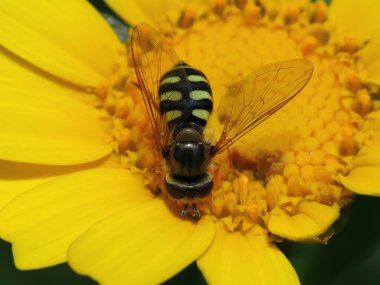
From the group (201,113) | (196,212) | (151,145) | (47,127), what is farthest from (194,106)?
(47,127)

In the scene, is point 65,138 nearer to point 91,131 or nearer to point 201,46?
point 91,131

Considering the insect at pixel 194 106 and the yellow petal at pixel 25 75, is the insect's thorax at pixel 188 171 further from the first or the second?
the yellow petal at pixel 25 75

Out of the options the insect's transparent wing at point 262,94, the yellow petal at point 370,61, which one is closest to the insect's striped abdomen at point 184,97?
the insect's transparent wing at point 262,94

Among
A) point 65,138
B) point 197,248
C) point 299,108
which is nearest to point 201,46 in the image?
point 299,108

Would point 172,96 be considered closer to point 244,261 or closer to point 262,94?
point 262,94

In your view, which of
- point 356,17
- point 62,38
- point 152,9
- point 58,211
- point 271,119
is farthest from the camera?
point 152,9

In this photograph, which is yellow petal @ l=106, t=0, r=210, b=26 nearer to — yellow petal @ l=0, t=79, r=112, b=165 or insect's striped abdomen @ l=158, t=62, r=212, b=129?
yellow petal @ l=0, t=79, r=112, b=165
